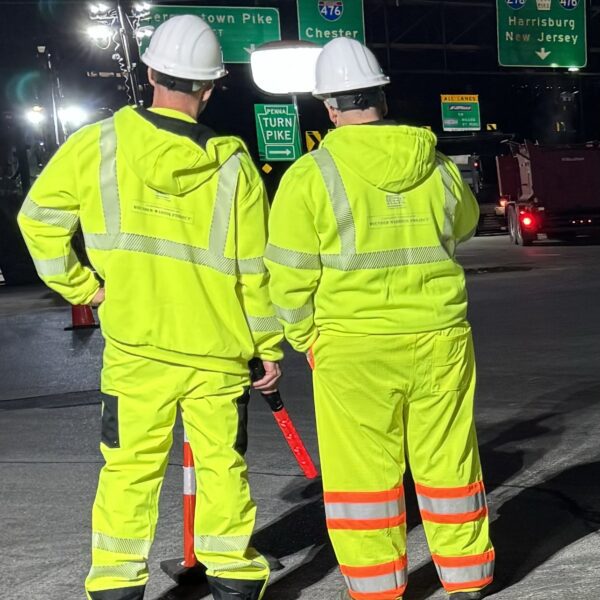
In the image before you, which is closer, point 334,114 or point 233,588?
point 233,588

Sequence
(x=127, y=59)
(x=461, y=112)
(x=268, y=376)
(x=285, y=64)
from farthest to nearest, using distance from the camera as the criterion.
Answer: (x=461, y=112), (x=285, y=64), (x=127, y=59), (x=268, y=376)

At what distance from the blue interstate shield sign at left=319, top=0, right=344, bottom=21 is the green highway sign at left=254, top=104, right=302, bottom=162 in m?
6.65

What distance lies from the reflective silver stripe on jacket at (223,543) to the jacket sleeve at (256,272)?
2.10 feet

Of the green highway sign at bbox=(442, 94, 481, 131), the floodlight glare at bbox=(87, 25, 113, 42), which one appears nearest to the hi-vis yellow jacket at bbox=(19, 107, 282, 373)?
the floodlight glare at bbox=(87, 25, 113, 42)

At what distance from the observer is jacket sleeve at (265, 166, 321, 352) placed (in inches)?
154

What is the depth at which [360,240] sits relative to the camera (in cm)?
394

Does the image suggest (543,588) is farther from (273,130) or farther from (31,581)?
(273,130)

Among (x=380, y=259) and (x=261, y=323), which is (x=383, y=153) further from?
(x=261, y=323)

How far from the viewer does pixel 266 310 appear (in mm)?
4051

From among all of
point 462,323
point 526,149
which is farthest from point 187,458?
point 526,149

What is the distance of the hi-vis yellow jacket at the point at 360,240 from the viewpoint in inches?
154

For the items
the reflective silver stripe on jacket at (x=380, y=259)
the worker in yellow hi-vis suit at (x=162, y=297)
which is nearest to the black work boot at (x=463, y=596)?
the worker in yellow hi-vis suit at (x=162, y=297)

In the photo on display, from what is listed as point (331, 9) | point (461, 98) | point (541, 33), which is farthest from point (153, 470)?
point (461, 98)

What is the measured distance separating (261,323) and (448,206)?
0.80m
